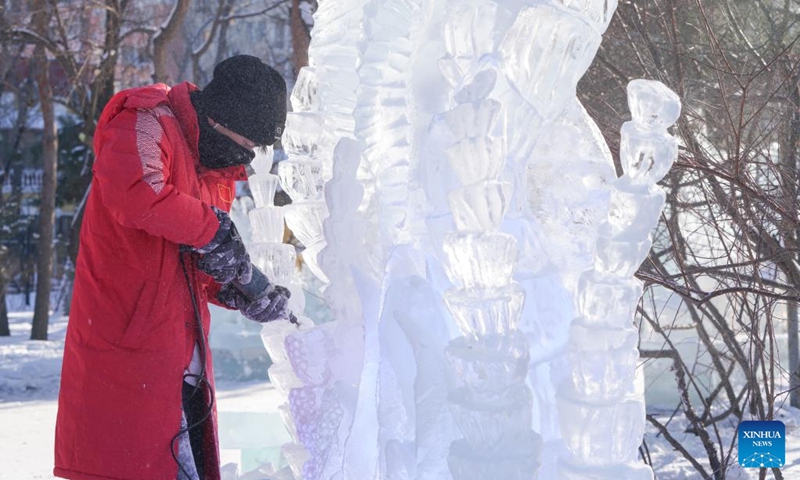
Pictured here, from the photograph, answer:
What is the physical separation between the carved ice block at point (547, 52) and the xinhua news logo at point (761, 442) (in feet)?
5.65

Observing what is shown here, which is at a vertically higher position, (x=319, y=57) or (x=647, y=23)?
(x=647, y=23)

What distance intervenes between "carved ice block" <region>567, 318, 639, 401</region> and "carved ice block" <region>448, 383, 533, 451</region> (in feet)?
0.43

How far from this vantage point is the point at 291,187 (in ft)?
9.48

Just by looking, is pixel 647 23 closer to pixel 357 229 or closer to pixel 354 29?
pixel 354 29

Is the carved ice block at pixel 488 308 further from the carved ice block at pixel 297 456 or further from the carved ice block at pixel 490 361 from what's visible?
the carved ice block at pixel 297 456

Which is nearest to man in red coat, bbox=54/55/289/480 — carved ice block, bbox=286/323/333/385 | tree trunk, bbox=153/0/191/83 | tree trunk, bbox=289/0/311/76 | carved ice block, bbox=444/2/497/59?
carved ice block, bbox=286/323/333/385

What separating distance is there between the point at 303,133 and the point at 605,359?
1.34m

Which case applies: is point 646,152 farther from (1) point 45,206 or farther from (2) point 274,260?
(1) point 45,206

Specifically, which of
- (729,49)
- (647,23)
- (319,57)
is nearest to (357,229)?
(319,57)

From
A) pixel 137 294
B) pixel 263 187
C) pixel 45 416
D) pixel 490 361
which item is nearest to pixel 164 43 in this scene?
pixel 45 416

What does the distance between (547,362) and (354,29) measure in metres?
1.24

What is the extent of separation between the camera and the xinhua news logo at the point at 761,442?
3246mm

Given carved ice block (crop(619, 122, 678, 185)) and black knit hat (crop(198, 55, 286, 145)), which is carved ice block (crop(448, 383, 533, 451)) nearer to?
carved ice block (crop(619, 122, 678, 185))

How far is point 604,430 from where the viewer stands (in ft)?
6.11
